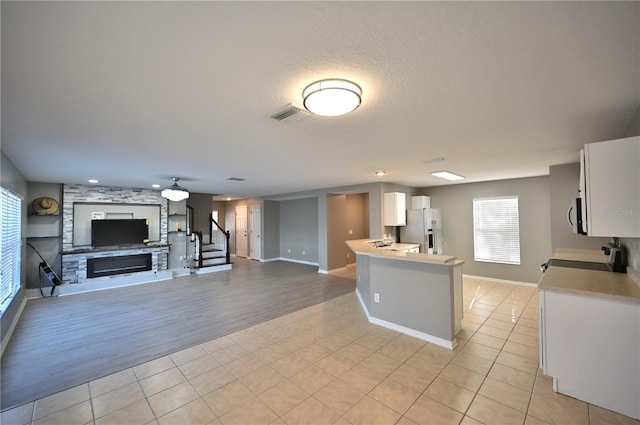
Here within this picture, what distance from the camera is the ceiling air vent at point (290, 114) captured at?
2140 millimetres

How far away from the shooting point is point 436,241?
697 centimetres

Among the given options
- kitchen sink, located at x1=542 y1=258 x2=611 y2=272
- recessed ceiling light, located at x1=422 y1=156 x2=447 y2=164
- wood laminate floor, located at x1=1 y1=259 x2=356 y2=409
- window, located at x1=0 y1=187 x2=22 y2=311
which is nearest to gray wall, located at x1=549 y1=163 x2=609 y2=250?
kitchen sink, located at x1=542 y1=258 x2=611 y2=272

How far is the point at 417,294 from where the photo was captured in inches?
137

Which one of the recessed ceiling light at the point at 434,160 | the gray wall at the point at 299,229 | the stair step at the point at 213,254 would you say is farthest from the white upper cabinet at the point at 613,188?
the stair step at the point at 213,254

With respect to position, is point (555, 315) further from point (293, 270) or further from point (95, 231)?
point (95, 231)

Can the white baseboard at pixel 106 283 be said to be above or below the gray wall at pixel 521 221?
below

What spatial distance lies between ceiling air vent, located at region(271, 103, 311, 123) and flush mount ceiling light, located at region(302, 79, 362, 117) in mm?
278

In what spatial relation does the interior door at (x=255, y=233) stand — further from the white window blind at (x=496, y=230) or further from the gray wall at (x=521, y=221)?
the white window blind at (x=496, y=230)

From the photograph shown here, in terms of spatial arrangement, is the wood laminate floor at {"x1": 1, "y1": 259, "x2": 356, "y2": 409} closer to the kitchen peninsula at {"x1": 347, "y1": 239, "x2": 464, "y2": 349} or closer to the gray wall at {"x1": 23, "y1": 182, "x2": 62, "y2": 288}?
the gray wall at {"x1": 23, "y1": 182, "x2": 62, "y2": 288}

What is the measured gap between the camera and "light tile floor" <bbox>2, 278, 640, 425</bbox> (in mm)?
2119

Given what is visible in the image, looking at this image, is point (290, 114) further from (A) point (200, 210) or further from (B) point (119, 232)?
(A) point (200, 210)

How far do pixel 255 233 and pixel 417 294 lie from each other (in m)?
7.80

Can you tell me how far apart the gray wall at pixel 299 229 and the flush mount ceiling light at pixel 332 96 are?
7195 mm

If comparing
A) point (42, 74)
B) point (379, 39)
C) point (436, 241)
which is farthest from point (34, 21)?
point (436, 241)
